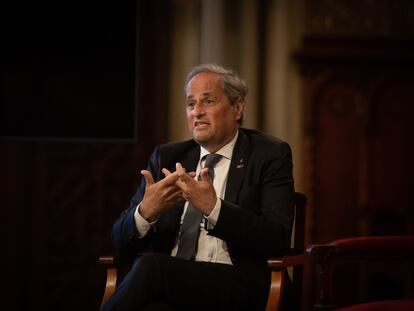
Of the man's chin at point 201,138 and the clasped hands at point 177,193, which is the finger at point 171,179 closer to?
the clasped hands at point 177,193

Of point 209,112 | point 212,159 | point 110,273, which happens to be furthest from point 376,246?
point 110,273

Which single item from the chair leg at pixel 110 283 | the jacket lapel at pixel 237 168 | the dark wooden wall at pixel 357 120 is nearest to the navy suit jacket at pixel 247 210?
the jacket lapel at pixel 237 168

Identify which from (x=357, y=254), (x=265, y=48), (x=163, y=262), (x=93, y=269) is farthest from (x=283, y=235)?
(x=265, y=48)

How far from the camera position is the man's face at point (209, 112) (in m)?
2.79

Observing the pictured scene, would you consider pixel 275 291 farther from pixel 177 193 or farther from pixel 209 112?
pixel 209 112

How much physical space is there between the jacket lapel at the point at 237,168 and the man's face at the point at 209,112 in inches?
2.6

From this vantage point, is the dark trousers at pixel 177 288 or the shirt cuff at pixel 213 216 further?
the shirt cuff at pixel 213 216

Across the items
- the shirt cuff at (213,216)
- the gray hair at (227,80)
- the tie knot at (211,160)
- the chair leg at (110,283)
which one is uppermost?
the gray hair at (227,80)

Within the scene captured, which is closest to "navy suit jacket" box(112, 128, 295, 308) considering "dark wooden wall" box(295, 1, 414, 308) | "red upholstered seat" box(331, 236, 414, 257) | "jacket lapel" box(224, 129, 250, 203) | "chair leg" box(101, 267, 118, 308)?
"jacket lapel" box(224, 129, 250, 203)

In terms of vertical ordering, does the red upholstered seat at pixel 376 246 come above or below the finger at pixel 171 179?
below

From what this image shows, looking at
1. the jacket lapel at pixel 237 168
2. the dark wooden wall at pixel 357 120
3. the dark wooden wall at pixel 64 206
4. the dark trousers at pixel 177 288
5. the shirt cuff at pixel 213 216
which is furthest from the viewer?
the dark wooden wall at pixel 357 120

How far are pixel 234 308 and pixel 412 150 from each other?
10.3 ft

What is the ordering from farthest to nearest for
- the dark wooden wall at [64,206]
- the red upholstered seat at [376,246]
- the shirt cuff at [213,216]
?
the dark wooden wall at [64,206], the red upholstered seat at [376,246], the shirt cuff at [213,216]

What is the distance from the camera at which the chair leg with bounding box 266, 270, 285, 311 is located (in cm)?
237
